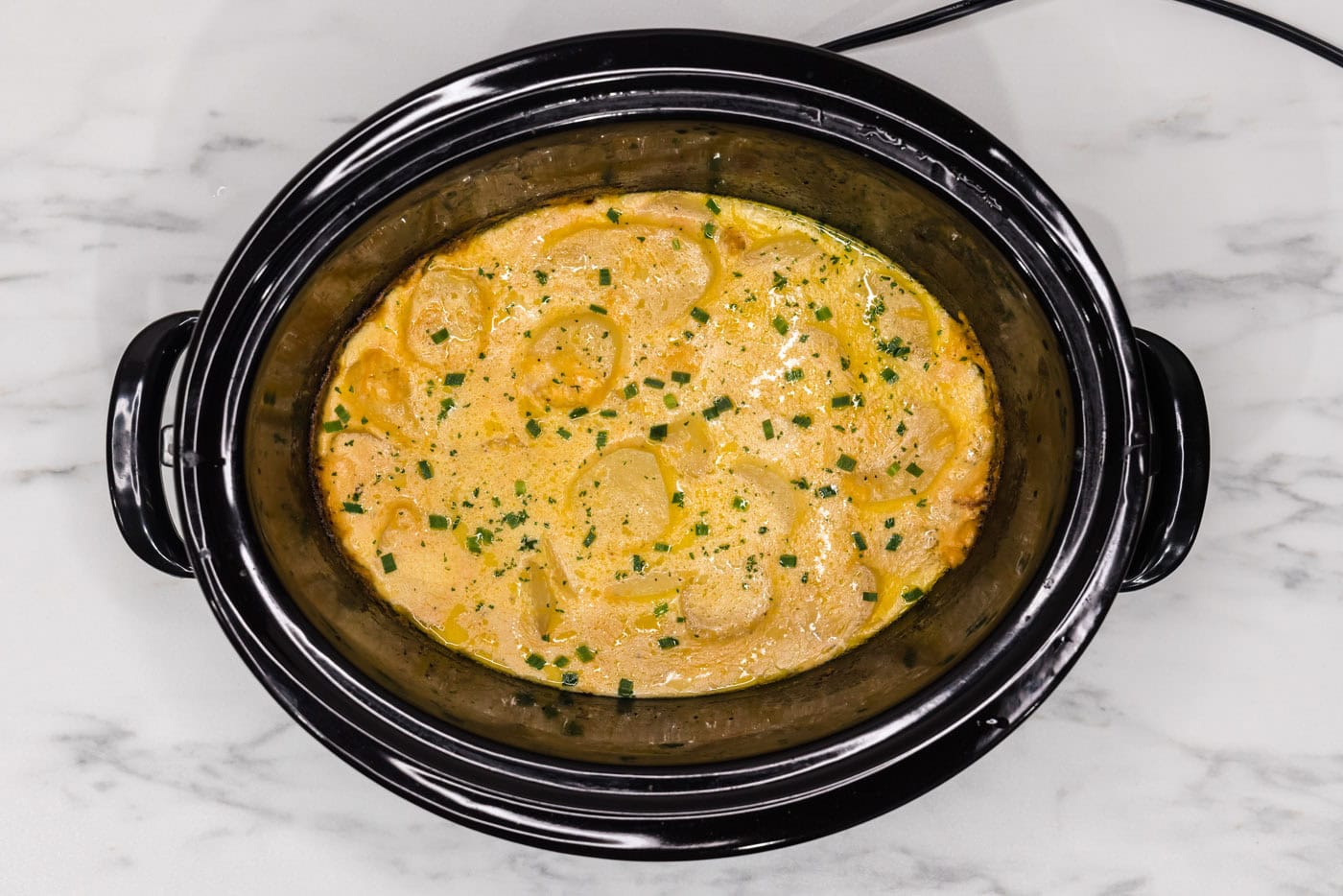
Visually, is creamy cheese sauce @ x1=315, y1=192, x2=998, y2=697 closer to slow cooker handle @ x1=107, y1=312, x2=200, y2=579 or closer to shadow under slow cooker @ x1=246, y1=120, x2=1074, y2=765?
shadow under slow cooker @ x1=246, y1=120, x2=1074, y2=765

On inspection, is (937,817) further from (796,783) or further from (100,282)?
(100,282)

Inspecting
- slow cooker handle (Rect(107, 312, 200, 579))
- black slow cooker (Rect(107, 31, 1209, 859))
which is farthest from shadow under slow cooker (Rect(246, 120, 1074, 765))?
slow cooker handle (Rect(107, 312, 200, 579))

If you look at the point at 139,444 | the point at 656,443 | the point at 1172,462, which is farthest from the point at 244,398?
the point at 1172,462

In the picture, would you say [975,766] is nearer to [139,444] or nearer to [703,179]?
[703,179]

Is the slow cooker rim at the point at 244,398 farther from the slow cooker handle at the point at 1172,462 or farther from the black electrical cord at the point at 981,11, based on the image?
the black electrical cord at the point at 981,11

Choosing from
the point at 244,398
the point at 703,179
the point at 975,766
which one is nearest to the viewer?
the point at 244,398

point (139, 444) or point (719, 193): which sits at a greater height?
point (719, 193)

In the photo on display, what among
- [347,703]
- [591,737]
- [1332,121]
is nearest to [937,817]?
[591,737]
